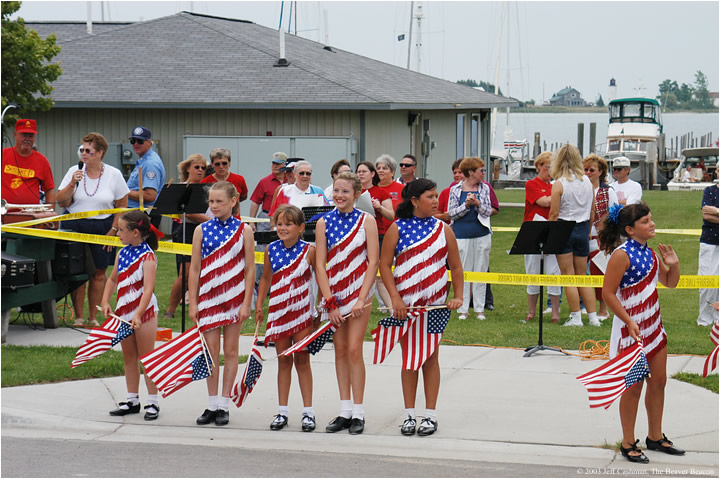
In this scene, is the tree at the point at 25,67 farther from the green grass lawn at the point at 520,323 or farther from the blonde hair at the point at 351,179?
the blonde hair at the point at 351,179

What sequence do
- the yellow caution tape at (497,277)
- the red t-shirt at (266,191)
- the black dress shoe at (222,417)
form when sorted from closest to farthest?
the black dress shoe at (222,417), the yellow caution tape at (497,277), the red t-shirt at (266,191)

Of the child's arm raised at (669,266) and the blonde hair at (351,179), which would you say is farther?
the blonde hair at (351,179)

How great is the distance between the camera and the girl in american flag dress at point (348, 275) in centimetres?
718

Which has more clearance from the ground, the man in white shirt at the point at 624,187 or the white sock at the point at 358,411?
the man in white shirt at the point at 624,187

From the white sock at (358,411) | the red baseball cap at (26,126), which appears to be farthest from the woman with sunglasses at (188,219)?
the white sock at (358,411)

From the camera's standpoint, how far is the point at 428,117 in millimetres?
24266

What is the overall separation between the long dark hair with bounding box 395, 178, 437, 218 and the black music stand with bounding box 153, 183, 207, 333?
3856 millimetres

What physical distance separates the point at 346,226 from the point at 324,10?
26.3 meters

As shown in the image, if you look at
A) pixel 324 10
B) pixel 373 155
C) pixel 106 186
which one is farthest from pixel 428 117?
pixel 106 186

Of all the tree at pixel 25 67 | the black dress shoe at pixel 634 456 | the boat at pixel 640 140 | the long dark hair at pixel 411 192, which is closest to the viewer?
the black dress shoe at pixel 634 456

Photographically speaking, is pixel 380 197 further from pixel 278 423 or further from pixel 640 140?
pixel 640 140

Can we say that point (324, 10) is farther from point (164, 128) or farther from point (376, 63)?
point (164, 128)

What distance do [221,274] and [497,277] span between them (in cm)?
357

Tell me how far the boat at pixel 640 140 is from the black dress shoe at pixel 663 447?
38.7m
